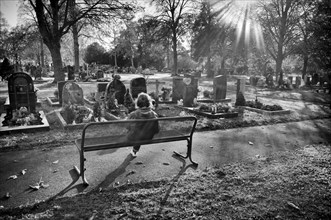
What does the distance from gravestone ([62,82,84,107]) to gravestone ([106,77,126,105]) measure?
47.2 inches

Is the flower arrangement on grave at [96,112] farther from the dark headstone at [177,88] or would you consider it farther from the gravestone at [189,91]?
the dark headstone at [177,88]

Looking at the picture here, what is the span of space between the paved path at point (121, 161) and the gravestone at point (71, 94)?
3706mm

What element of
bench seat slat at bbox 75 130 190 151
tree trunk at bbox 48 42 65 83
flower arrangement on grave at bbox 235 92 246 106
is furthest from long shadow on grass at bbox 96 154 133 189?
tree trunk at bbox 48 42 65 83

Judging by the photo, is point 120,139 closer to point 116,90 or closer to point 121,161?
point 121,161

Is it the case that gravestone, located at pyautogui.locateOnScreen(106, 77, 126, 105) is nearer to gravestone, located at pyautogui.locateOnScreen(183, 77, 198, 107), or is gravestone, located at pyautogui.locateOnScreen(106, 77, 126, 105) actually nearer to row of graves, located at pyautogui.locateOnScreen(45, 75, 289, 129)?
row of graves, located at pyautogui.locateOnScreen(45, 75, 289, 129)

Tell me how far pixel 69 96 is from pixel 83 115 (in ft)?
5.07

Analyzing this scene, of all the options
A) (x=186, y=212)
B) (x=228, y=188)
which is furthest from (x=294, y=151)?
(x=186, y=212)

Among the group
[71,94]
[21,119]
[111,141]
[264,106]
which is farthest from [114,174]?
[264,106]

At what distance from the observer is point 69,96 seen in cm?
917

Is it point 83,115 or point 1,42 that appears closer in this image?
point 83,115

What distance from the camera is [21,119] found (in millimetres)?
7512

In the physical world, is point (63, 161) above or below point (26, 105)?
below

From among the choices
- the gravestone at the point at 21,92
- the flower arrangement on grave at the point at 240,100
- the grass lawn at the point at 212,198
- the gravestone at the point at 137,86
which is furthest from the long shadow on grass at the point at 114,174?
the flower arrangement on grave at the point at 240,100

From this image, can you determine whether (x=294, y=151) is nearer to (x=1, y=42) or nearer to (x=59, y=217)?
(x=59, y=217)
